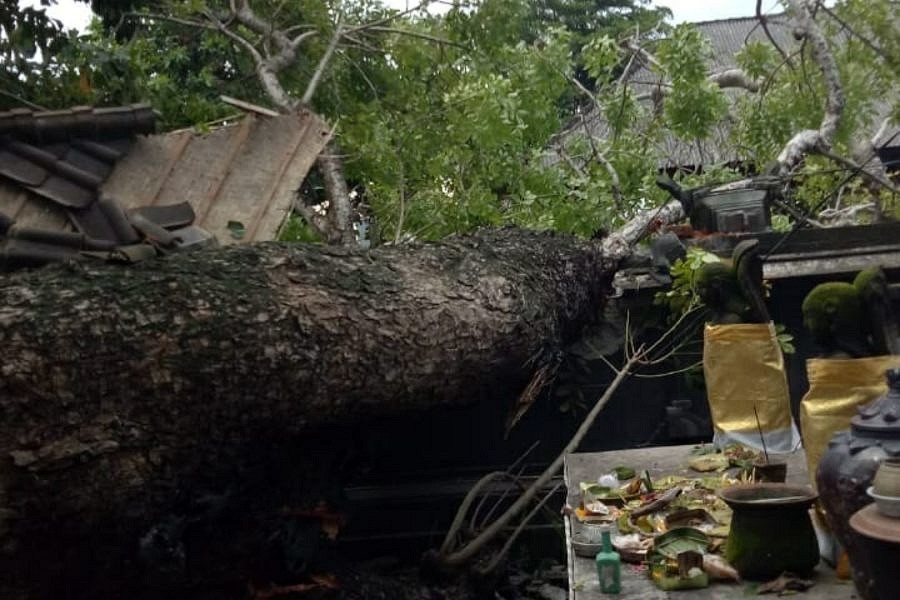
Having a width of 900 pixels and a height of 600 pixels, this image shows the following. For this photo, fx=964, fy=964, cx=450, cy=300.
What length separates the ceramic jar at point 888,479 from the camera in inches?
102

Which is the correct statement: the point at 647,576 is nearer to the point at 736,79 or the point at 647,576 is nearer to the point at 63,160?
the point at 63,160

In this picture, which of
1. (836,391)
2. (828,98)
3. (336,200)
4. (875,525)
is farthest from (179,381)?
(828,98)

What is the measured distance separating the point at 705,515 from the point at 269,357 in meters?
2.05

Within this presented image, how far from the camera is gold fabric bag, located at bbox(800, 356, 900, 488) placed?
11.4ft

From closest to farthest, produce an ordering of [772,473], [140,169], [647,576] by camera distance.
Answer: [647,576] < [772,473] < [140,169]

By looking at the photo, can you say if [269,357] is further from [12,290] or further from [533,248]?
[533,248]

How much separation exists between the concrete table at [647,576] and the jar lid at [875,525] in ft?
2.17

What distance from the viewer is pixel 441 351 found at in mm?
5445

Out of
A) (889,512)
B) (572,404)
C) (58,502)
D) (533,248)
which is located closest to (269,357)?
(58,502)

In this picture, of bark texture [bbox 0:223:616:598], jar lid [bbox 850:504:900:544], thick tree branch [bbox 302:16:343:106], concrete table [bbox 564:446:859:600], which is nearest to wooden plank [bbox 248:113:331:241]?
bark texture [bbox 0:223:616:598]

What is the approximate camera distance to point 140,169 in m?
5.61

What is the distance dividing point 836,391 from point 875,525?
3.34ft

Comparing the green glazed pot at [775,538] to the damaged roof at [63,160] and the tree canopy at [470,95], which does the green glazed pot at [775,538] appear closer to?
the damaged roof at [63,160]

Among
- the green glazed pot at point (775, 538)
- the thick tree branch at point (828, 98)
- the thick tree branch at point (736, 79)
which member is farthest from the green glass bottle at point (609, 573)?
the thick tree branch at point (736, 79)
